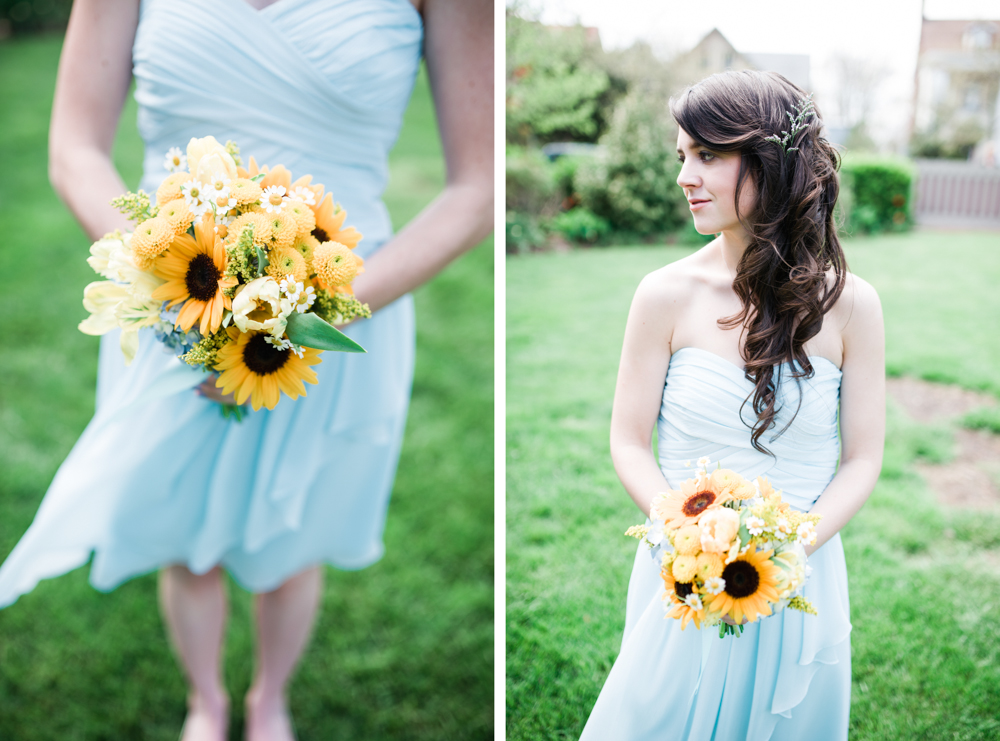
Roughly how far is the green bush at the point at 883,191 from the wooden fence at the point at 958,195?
54 cm

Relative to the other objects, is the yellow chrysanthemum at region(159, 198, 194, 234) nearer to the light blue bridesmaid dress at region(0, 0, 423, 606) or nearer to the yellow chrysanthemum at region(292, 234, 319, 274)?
the yellow chrysanthemum at region(292, 234, 319, 274)

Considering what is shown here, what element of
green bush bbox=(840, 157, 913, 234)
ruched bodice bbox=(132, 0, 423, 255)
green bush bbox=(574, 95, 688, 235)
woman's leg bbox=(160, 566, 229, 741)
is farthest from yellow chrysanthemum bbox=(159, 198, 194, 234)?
green bush bbox=(840, 157, 913, 234)

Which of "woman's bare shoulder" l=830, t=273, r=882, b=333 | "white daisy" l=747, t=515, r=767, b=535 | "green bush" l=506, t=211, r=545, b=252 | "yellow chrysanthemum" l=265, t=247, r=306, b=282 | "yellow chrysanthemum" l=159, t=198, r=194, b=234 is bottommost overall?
"green bush" l=506, t=211, r=545, b=252

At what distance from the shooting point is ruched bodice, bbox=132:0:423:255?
1.80 metres

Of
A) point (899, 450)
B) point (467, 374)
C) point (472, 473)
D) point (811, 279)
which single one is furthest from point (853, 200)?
point (811, 279)

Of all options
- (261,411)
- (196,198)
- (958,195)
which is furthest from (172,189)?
(958,195)

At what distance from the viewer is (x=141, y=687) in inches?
109

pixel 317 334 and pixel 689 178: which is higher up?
pixel 689 178

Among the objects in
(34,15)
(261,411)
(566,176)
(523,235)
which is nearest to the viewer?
(261,411)

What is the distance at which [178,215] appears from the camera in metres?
1.33

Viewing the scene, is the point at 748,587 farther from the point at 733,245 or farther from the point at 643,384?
the point at 733,245

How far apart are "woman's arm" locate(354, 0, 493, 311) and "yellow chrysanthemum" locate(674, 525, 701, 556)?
38.7 inches

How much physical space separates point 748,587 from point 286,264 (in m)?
1.00

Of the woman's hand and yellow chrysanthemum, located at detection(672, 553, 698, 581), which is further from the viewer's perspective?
the woman's hand
